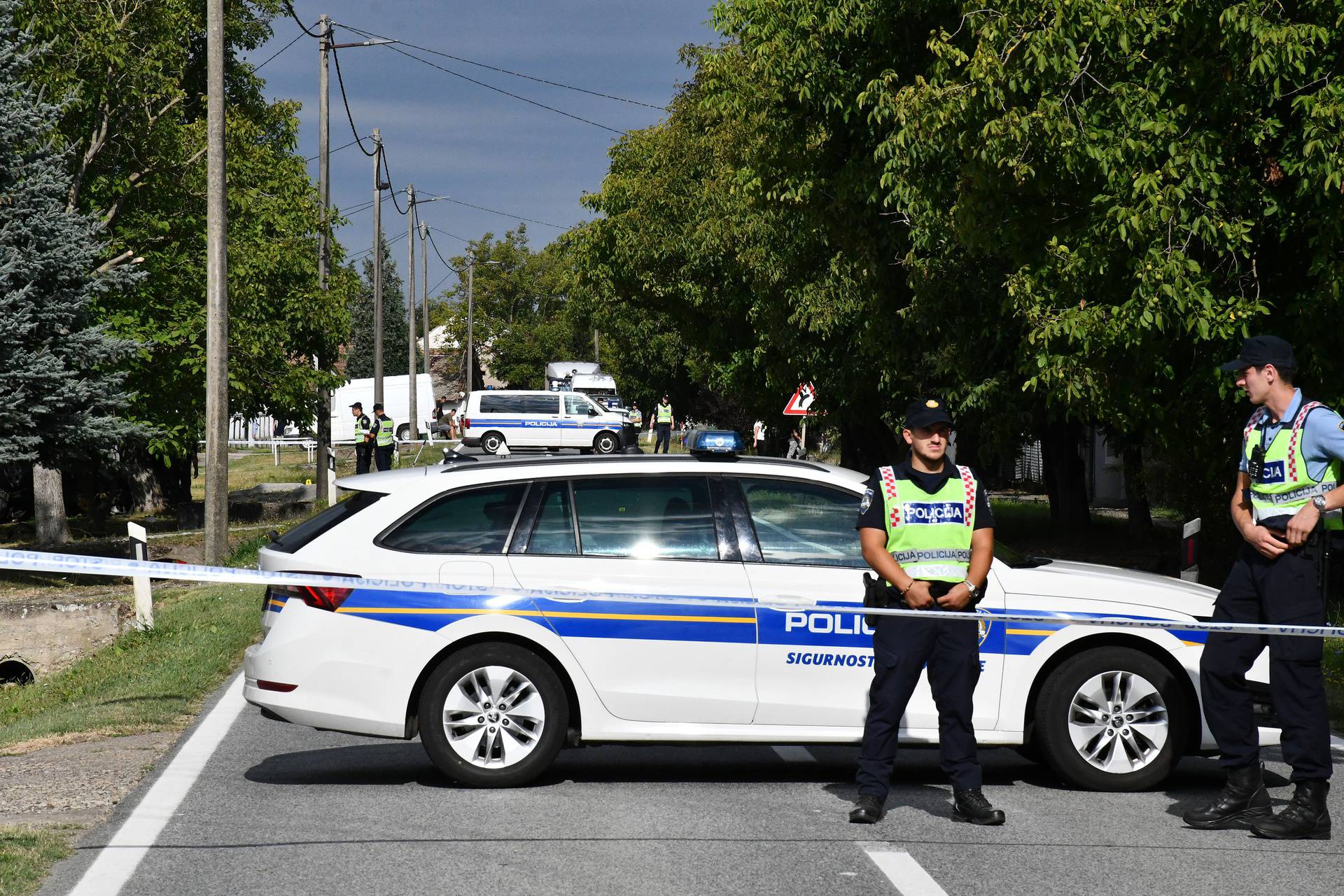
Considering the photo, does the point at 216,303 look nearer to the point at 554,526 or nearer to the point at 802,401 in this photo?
the point at 554,526

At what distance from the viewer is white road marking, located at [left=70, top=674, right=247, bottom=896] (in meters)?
5.66

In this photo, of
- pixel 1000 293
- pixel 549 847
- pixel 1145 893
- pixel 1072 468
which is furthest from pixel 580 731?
pixel 1072 468

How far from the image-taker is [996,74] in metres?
12.4

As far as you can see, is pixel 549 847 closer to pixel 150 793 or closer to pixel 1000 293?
pixel 150 793

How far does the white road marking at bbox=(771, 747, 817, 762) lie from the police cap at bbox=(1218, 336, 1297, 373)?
2968 millimetres

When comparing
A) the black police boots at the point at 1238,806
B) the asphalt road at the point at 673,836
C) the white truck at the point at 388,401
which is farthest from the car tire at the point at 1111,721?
the white truck at the point at 388,401

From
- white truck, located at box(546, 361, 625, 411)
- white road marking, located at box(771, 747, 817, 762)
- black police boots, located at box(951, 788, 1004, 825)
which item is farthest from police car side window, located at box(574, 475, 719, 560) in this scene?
white truck, located at box(546, 361, 625, 411)

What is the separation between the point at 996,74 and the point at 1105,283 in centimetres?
188

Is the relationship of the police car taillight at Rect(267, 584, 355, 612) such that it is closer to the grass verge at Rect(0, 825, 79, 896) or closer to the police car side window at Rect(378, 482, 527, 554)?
the police car side window at Rect(378, 482, 527, 554)

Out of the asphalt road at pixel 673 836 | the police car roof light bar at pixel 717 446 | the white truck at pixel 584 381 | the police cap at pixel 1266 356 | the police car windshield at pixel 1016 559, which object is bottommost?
the asphalt road at pixel 673 836

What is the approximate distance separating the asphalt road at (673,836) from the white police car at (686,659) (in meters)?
0.29

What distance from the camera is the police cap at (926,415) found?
260 inches

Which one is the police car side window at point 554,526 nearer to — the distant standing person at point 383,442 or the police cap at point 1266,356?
the police cap at point 1266,356

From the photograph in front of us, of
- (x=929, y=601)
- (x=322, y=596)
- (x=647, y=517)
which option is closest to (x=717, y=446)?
(x=647, y=517)
